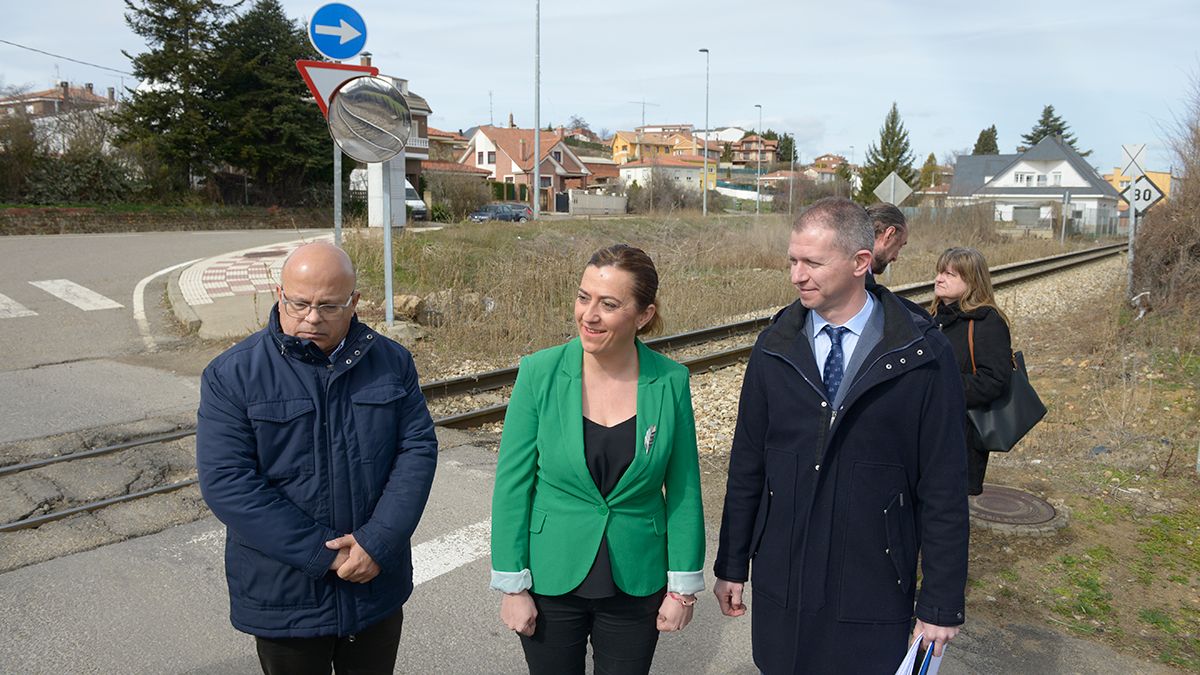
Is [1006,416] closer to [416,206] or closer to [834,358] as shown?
[834,358]

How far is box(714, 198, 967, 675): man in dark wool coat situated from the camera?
2.37m

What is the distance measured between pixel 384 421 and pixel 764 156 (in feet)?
468

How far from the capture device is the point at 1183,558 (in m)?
5.07

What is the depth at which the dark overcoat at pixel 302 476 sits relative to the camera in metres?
2.40

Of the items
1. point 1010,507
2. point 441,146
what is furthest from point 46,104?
point 1010,507

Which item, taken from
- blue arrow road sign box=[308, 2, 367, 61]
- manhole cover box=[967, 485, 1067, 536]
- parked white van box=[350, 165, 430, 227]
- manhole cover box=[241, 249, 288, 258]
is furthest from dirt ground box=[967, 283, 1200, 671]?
manhole cover box=[241, 249, 288, 258]

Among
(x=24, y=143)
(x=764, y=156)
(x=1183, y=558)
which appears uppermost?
(x=764, y=156)

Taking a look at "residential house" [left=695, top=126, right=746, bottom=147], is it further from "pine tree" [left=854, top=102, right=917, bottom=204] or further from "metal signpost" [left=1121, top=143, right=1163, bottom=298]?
"metal signpost" [left=1121, top=143, right=1163, bottom=298]

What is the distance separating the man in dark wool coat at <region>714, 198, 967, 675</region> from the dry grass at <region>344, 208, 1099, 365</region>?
8.21m

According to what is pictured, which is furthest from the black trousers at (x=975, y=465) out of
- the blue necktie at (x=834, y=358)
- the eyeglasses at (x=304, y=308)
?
the eyeglasses at (x=304, y=308)

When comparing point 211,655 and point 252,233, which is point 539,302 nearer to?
point 211,655

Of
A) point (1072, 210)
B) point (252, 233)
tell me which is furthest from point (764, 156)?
point (252, 233)

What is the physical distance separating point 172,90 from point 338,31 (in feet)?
99.0

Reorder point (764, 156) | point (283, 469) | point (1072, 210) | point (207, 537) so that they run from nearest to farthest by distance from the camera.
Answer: point (283, 469) < point (207, 537) < point (1072, 210) < point (764, 156)
